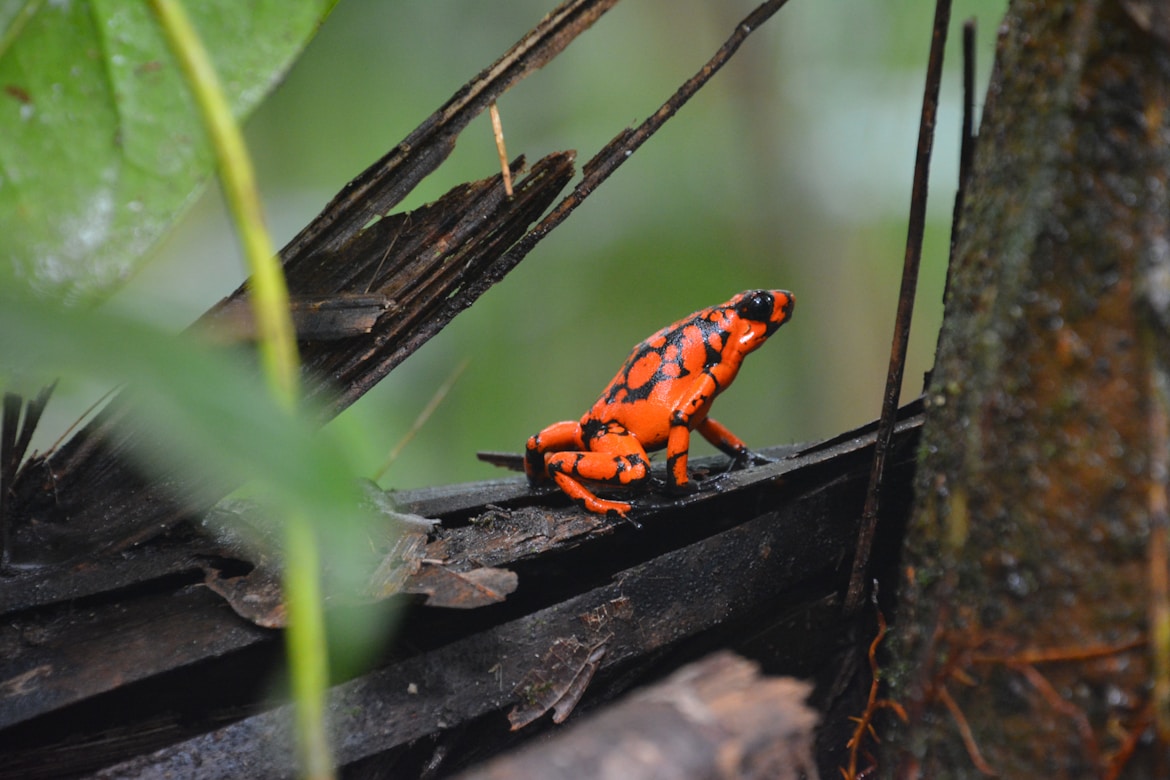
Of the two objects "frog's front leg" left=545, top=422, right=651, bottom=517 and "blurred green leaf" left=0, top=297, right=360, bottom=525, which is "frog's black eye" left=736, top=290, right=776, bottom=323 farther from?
"blurred green leaf" left=0, top=297, right=360, bottom=525

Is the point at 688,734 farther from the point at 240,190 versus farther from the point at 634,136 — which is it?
the point at 634,136

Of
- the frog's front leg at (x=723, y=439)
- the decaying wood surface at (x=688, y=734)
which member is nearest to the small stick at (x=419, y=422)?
the frog's front leg at (x=723, y=439)

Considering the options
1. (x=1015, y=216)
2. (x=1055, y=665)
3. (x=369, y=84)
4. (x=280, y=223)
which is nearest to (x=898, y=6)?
(x=369, y=84)

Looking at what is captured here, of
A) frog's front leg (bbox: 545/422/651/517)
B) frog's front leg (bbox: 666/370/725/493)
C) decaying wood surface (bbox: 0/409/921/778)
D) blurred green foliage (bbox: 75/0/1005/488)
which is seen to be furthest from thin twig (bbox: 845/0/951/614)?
blurred green foliage (bbox: 75/0/1005/488)

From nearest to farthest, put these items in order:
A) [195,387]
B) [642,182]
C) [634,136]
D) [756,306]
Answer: [195,387] < [634,136] < [756,306] < [642,182]

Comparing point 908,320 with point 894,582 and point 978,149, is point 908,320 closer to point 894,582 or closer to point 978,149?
point 978,149

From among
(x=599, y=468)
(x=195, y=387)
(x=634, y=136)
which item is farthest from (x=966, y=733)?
(x=599, y=468)
